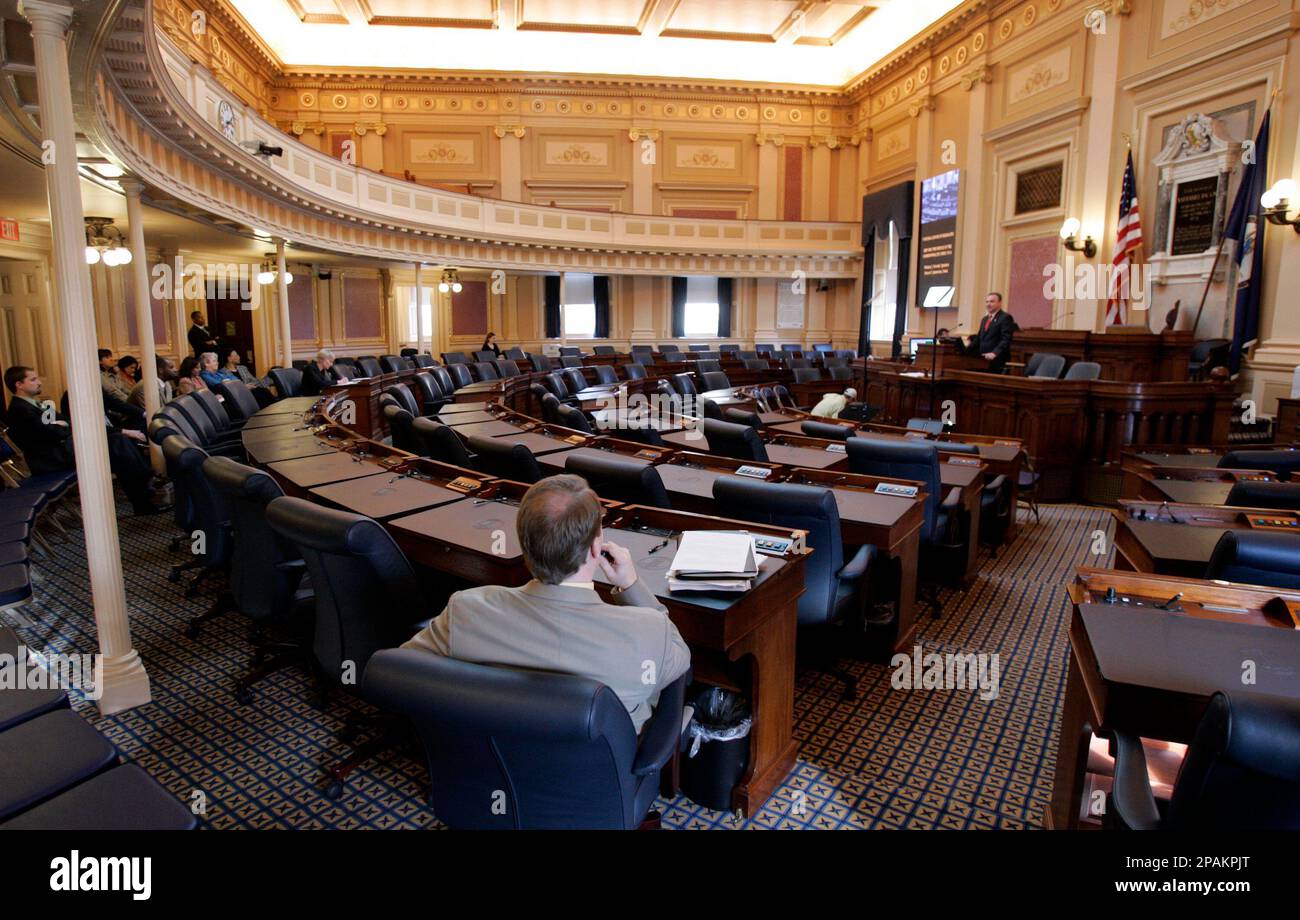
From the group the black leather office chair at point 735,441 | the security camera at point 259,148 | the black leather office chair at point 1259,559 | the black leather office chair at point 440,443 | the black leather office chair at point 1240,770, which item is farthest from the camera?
the security camera at point 259,148

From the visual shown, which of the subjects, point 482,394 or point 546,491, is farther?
point 482,394

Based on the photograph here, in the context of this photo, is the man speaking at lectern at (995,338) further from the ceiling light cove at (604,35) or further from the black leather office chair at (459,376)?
the ceiling light cove at (604,35)

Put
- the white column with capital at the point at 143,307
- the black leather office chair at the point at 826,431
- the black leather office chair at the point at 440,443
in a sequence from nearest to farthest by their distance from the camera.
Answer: the black leather office chair at the point at 440,443
the black leather office chair at the point at 826,431
the white column with capital at the point at 143,307

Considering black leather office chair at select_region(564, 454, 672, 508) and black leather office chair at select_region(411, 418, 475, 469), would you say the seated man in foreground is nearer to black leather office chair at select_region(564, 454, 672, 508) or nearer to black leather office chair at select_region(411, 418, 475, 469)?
black leather office chair at select_region(564, 454, 672, 508)

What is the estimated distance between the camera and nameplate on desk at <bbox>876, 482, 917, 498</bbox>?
3387 mm

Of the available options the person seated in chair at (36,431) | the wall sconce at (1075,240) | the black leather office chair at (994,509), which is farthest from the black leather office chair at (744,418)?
the wall sconce at (1075,240)

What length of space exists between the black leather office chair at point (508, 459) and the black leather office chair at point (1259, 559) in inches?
111

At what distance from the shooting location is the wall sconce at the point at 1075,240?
34.8 feet

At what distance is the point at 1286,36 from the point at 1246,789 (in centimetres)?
1051

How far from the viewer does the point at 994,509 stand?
506 centimetres

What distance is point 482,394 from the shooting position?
8.15 meters

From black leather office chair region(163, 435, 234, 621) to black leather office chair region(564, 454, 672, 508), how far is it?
1622mm
